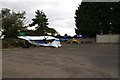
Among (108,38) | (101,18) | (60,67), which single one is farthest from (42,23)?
(60,67)

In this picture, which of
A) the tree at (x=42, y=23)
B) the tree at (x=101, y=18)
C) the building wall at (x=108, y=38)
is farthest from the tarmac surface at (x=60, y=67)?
the tree at (x=42, y=23)

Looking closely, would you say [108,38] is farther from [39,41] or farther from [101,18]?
[39,41]

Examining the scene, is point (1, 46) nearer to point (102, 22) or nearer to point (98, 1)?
point (102, 22)

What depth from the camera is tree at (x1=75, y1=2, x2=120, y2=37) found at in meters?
45.0

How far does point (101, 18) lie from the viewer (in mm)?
47125

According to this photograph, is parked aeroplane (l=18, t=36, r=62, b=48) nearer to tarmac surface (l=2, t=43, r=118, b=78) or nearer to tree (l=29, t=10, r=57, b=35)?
tarmac surface (l=2, t=43, r=118, b=78)

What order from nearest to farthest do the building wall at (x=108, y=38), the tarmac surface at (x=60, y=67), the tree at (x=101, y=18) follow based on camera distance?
1. the tarmac surface at (x=60, y=67)
2. the building wall at (x=108, y=38)
3. the tree at (x=101, y=18)

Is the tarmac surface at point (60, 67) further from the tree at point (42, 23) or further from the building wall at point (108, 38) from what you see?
the tree at point (42, 23)

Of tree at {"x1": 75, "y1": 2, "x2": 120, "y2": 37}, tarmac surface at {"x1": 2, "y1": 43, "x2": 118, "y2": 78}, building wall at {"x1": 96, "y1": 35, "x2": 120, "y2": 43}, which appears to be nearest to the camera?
tarmac surface at {"x1": 2, "y1": 43, "x2": 118, "y2": 78}

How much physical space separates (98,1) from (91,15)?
19.7ft

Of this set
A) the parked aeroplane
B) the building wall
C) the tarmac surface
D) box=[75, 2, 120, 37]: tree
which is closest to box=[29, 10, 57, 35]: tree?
box=[75, 2, 120, 37]: tree

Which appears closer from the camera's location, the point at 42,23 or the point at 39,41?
the point at 39,41

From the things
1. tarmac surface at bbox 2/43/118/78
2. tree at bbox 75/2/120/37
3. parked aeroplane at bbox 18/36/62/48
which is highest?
tree at bbox 75/2/120/37

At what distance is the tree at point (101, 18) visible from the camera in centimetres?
4500
